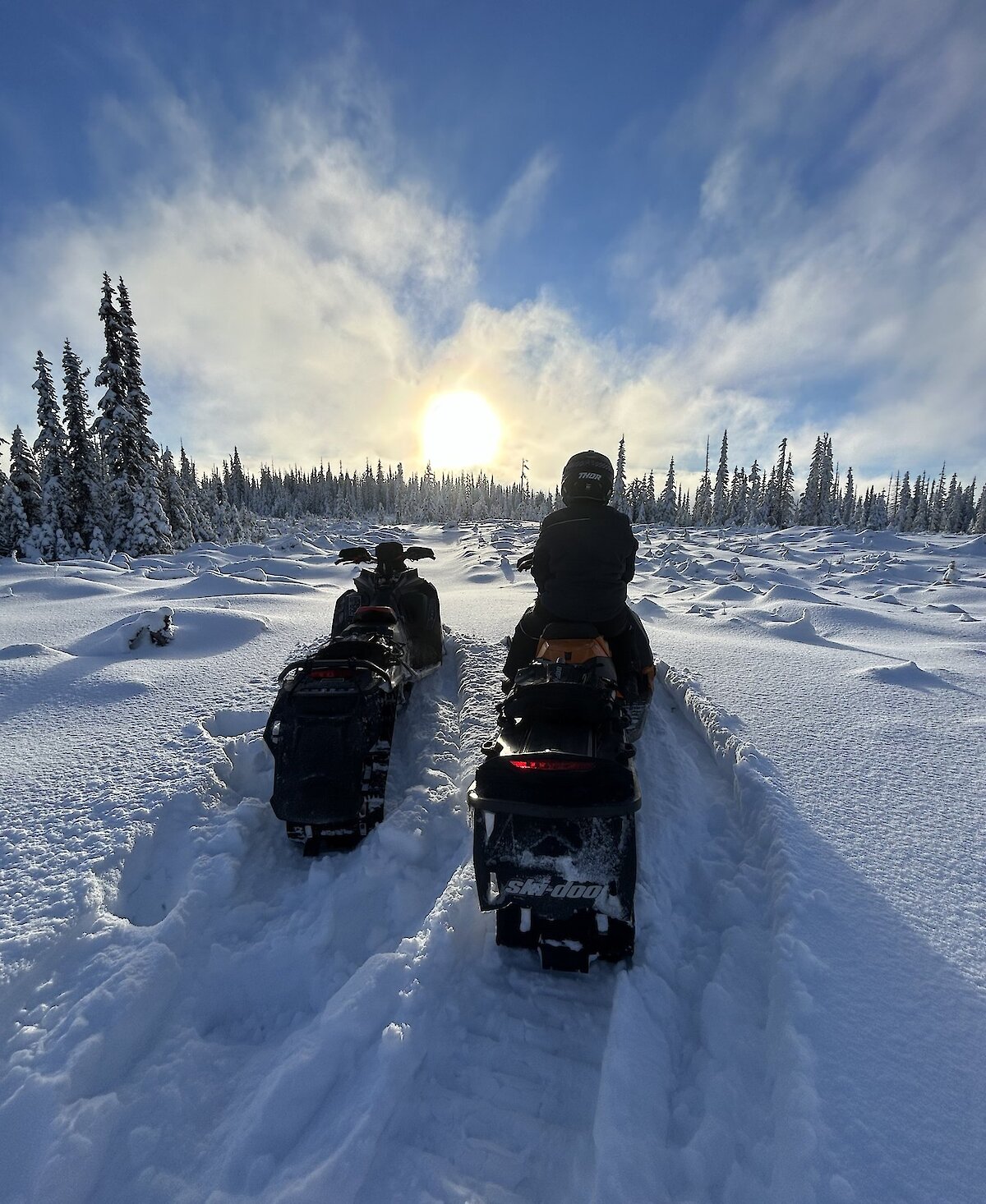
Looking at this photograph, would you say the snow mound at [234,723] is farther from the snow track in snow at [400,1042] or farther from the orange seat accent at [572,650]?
the orange seat accent at [572,650]

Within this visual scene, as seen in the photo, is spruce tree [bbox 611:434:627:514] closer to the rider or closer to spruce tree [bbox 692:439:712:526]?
spruce tree [bbox 692:439:712:526]

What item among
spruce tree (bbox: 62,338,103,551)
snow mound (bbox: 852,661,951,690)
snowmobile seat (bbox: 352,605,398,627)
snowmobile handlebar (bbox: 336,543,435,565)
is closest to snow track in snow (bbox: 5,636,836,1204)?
snowmobile seat (bbox: 352,605,398,627)

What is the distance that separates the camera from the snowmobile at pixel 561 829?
1.95 metres

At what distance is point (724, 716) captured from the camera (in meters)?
3.88

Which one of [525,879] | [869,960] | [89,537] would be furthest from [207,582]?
[89,537]

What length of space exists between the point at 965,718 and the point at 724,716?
68.7 inches

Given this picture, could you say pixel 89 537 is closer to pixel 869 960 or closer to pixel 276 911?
pixel 276 911

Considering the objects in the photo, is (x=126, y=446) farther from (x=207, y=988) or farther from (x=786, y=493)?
(x=786, y=493)

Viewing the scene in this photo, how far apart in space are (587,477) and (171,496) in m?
34.6

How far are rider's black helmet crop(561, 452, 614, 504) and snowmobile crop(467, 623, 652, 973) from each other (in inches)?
78.4

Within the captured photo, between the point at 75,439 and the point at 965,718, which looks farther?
the point at 75,439

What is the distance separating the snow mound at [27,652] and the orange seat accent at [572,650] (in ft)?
16.2

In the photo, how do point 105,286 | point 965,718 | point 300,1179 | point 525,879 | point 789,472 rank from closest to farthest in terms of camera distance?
1. point 300,1179
2. point 525,879
3. point 965,718
4. point 105,286
5. point 789,472

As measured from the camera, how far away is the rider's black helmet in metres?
3.85
